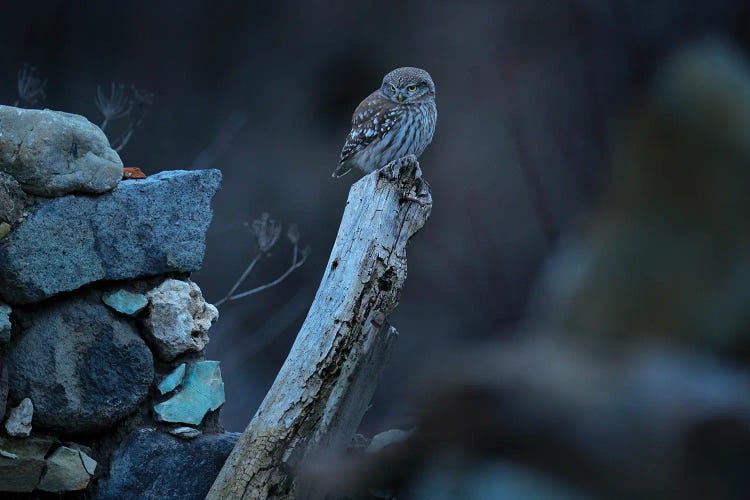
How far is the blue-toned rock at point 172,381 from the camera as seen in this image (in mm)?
2418

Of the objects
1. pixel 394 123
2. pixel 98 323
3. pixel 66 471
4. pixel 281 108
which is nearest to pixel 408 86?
pixel 394 123

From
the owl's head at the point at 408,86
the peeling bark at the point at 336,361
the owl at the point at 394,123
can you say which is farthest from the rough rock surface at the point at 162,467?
the owl's head at the point at 408,86

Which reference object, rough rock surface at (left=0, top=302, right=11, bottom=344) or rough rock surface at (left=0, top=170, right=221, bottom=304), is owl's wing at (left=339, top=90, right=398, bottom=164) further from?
rough rock surface at (left=0, top=302, right=11, bottom=344)

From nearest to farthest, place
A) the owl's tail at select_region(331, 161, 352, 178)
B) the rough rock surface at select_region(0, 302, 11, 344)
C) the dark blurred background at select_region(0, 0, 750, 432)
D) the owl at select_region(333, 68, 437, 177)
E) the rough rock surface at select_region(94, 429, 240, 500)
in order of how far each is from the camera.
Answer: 1. the rough rock surface at select_region(0, 302, 11, 344)
2. the rough rock surface at select_region(94, 429, 240, 500)
3. the owl at select_region(333, 68, 437, 177)
4. the owl's tail at select_region(331, 161, 352, 178)
5. the dark blurred background at select_region(0, 0, 750, 432)

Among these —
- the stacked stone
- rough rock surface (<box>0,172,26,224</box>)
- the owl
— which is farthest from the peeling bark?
the owl

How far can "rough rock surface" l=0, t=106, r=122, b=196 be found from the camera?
2252 mm

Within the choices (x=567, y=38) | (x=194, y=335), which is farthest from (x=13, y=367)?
(x=567, y=38)

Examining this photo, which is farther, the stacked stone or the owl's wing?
the owl's wing

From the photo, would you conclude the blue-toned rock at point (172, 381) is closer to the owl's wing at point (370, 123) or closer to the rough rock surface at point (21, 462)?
the rough rock surface at point (21, 462)

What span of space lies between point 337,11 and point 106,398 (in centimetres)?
456

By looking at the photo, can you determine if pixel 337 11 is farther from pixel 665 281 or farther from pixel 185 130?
pixel 665 281

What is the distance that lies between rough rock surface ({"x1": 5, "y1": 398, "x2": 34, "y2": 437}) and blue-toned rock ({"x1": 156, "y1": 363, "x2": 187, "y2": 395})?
342 millimetres

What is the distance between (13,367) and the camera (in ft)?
7.36

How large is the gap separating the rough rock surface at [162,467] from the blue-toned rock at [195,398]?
0.18 ft
